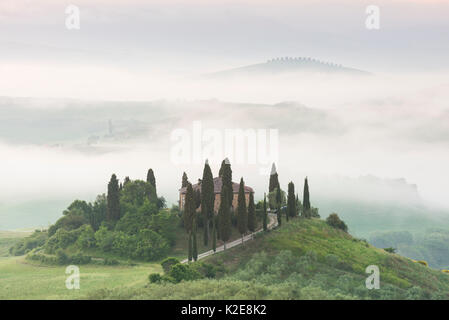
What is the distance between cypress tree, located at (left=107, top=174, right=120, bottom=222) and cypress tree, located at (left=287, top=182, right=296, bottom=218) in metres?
27.7

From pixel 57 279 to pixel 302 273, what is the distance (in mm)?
30656

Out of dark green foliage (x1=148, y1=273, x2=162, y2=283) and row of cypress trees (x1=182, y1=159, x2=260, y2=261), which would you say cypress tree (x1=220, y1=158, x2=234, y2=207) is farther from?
dark green foliage (x1=148, y1=273, x2=162, y2=283)

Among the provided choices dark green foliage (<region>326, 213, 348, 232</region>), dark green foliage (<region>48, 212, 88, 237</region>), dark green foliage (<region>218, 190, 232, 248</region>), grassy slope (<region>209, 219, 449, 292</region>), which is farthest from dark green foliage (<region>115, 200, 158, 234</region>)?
dark green foliage (<region>326, 213, 348, 232</region>)

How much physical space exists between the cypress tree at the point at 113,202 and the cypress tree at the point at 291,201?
27.7 metres

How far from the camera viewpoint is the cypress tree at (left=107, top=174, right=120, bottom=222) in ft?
287

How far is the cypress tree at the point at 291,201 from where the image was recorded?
86.2m

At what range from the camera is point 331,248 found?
251 ft

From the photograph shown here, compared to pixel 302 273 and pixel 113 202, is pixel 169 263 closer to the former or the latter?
pixel 302 273

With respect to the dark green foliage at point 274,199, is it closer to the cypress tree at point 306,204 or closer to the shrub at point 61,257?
the cypress tree at point 306,204

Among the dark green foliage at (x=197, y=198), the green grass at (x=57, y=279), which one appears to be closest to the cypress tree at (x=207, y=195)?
the dark green foliage at (x=197, y=198)

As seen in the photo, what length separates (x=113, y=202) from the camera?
88.0 m
